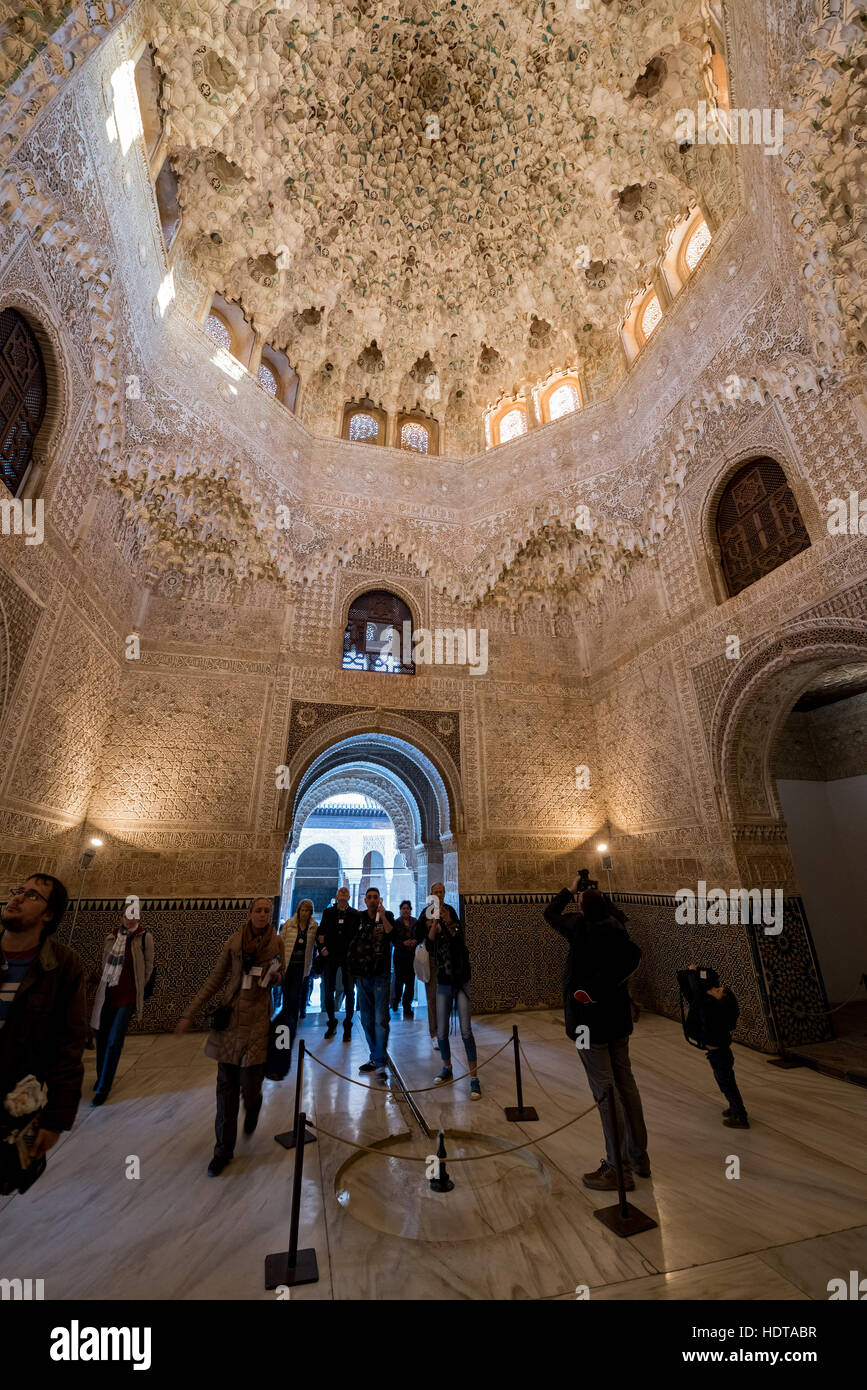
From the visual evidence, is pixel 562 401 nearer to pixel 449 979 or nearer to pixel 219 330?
pixel 219 330

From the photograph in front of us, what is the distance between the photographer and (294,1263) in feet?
7.39

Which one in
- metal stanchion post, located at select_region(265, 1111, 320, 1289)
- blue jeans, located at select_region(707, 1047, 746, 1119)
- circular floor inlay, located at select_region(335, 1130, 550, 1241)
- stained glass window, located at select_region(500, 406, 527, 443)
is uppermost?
stained glass window, located at select_region(500, 406, 527, 443)

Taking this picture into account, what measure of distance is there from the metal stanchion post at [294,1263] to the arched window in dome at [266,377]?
9657mm

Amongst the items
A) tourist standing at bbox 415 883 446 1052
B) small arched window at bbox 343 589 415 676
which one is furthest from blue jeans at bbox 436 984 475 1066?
small arched window at bbox 343 589 415 676

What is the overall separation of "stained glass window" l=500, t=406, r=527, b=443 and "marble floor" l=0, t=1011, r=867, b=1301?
9671 mm

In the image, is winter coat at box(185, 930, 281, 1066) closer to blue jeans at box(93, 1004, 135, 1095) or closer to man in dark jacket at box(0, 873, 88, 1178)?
man in dark jacket at box(0, 873, 88, 1178)

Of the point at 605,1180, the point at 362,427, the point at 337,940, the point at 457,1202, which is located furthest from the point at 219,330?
the point at 605,1180

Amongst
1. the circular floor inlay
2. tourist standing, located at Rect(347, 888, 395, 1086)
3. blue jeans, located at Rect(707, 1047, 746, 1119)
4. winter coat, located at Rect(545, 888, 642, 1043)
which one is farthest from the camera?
tourist standing, located at Rect(347, 888, 395, 1086)

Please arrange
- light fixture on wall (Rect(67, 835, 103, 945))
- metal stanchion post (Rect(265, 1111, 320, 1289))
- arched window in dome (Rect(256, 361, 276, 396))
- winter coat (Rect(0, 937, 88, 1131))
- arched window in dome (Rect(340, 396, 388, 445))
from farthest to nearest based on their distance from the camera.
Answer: arched window in dome (Rect(340, 396, 388, 445)) → arched window in dome (Rect(256, 361, 276, 396)) → light fixture on wall (Rect(67, 835, 103, 945)) → metal stanchion post (Rect(265, 1111, 320, 1289)) → winter coat (Rect(0, 937, 88, 1131))

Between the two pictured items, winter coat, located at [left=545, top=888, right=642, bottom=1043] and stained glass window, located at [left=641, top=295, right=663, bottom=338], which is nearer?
winter coat, located at [left=545, top=888, right=642, bottom=1043]

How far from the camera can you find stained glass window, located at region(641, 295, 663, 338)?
8.12m

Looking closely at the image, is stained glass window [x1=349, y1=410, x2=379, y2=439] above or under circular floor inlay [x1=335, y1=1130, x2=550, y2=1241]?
above
